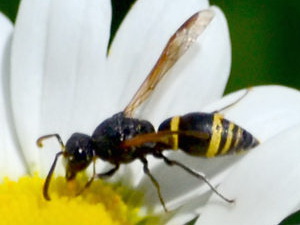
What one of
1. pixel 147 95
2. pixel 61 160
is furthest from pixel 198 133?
pixel 61 160

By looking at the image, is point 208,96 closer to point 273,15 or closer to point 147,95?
point 147,95

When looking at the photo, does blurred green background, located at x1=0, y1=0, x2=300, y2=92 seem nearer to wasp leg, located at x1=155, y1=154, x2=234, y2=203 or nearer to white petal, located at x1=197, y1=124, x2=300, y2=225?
wasp leg, located at x1=155, y1=154, x2=234, y2=203

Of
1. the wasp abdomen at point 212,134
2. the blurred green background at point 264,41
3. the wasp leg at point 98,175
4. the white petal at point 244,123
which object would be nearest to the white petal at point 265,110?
the white petal at point 244,123

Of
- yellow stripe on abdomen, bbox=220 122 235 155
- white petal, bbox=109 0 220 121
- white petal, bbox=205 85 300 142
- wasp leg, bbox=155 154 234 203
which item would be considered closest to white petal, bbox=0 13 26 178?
white petal, bbox=109 0 220 121

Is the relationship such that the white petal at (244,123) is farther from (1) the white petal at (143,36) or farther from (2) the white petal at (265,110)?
(1) the white petal at (143,36)

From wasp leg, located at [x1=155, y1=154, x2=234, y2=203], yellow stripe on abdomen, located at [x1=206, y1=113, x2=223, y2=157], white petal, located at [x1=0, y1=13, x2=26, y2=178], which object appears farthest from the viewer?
white petal, located at [x1=0, y1=13, x2=26, y2=178]

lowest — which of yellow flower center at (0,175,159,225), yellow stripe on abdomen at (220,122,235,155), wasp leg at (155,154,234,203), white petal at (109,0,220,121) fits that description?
yellow flower center at (0,175,159,225)

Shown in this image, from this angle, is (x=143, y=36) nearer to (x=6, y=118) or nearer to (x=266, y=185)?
(x=6, y=118)
